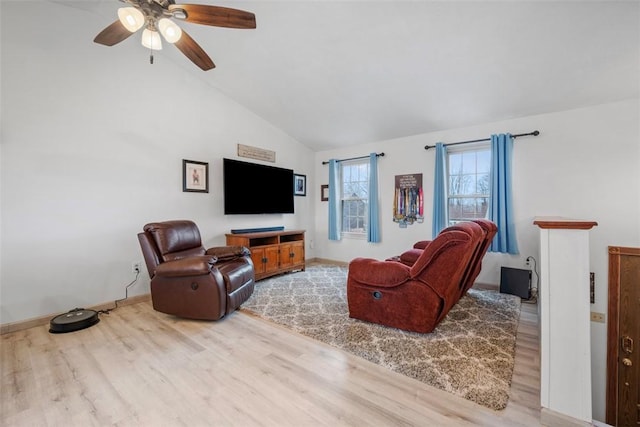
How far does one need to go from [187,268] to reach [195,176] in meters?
1.74

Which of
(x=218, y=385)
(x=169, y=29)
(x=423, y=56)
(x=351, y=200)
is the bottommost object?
(x=218, y=385)

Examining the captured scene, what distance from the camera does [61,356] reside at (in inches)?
78.9

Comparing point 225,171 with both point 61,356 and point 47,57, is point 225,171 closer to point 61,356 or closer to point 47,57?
point 47,57

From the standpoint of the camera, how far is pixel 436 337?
223 cm

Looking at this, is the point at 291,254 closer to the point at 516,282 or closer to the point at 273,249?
the point at 273,249

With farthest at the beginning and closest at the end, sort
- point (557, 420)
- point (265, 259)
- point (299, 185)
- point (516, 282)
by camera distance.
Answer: point (299, 185) < point (265, 259) < point (516, 282) < point (557, 420)

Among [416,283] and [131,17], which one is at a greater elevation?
[131,17]

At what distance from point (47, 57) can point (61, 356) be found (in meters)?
2.78

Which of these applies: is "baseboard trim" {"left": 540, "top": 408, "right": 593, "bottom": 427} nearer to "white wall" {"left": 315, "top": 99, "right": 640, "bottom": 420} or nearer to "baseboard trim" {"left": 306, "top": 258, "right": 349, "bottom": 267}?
"white wall" {"left": 315, "top": 99, "right": 640, "bottom": 420}

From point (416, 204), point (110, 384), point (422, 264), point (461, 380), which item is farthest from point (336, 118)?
point (110, 384)

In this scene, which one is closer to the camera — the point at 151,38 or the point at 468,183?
the point at 151,38

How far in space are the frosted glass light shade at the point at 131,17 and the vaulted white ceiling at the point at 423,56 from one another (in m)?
0.94

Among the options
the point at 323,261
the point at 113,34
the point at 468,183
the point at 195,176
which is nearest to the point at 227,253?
the point at 195,176

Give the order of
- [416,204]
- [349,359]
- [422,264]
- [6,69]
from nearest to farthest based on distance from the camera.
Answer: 1. [349,359]
2. [422,264]
3. [6,69]
4. [416,204]
